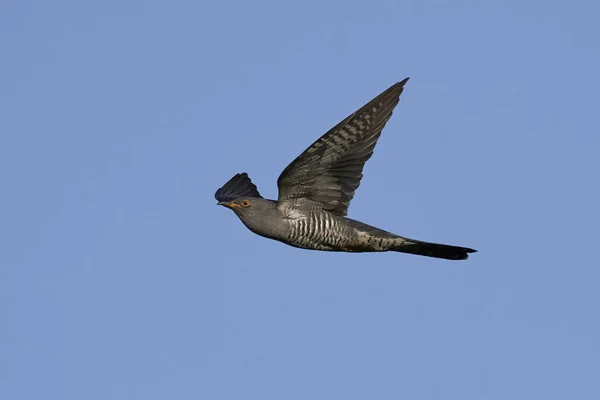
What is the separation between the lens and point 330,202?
13.6 metres

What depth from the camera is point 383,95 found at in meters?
13.1

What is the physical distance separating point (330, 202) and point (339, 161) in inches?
20.7

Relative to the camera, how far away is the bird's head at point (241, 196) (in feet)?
44.3

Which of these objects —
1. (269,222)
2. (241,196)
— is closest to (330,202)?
(269,222)

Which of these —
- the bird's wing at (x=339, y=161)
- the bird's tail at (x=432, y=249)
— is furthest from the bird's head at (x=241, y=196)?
the bird's tail at (x=432, y=249)

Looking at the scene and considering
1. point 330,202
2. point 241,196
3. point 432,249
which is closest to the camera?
point 330,202

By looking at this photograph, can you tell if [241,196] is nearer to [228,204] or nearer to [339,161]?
[228,204]

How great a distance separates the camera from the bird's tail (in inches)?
537

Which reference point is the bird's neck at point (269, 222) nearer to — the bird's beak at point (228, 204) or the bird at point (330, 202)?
the bird at point (330, 202)

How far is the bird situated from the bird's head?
0.5 inches

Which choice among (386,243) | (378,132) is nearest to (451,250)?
(386,243)

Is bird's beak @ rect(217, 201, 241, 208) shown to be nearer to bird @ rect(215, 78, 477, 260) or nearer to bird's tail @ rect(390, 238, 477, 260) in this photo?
bird @ rect(215, 78, 477, 260)

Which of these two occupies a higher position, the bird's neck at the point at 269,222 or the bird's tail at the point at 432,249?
the bird's neck at the point at 269,222

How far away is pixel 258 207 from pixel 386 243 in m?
1.55
